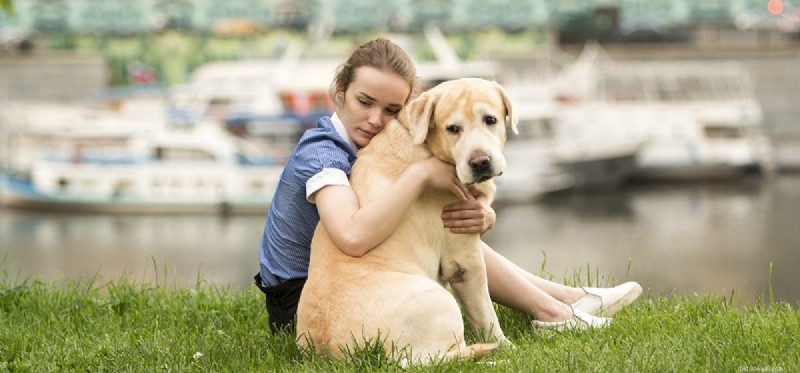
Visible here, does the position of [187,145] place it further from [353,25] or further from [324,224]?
→ [324,224]

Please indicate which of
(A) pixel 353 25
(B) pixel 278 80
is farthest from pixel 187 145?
(A) pixel 353 25

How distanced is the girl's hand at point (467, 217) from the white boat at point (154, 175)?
67.0 feet

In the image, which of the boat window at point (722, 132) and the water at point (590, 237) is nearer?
the water at point (590, 237)

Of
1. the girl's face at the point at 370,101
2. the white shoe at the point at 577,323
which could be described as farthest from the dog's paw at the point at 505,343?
the girl's face at the point at 370,101

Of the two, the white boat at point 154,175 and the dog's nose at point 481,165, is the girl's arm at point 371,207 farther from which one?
the white boat at point 154,175

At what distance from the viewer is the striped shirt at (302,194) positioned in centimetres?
268

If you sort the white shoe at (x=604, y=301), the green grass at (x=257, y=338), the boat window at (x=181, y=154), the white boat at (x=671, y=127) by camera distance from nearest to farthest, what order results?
the green grass at (x=257, y=338), the white shoe at (x=604, y=301), the boat window at (x=181, y=154), the white boat at (x=671, y=127)

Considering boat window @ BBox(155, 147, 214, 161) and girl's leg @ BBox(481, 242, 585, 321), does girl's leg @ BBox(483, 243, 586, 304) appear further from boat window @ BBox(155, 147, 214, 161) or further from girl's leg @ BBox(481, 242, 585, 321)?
boat window @ BBox(155, 147, 214, 161)

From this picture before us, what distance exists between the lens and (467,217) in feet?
8.77

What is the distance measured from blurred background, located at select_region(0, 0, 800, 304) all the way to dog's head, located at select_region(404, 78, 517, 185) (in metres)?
Answer: 10.9

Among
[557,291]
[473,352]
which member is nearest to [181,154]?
[557,291]

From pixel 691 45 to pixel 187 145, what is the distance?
64.8 ft

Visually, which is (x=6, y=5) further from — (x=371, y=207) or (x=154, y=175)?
(x=154, y=175)

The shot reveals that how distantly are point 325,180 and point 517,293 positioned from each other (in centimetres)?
71
